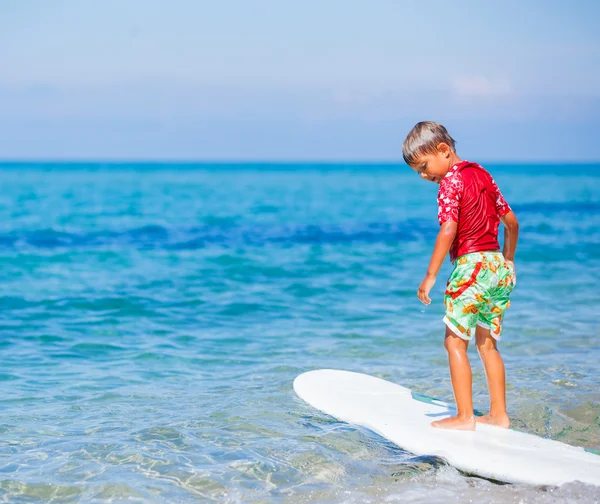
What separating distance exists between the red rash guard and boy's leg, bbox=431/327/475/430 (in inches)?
20.8

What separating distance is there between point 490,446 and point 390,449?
0.66m

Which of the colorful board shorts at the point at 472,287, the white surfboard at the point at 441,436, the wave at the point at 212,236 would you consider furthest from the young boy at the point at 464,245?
the wave at the point at 212,236

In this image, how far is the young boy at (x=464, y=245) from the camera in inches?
163

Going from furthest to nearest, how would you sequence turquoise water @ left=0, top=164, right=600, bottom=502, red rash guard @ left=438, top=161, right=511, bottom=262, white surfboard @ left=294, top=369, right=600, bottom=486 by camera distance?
red rash guard @ left=438, top=161, right=511, bottom=262 → turquoise water @ left=0, top=164, right=600, bottom=502 → white surfboard @ left=294, top=369, right=600, bottom=486

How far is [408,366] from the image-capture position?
655 cm

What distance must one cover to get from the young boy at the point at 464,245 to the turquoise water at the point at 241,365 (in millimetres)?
697

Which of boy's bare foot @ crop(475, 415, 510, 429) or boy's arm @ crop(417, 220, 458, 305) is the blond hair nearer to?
boy's arm @ crop(417, 220, 458, 305)

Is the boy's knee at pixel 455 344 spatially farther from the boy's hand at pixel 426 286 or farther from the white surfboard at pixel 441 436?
the white surfboard at pixel 441 436

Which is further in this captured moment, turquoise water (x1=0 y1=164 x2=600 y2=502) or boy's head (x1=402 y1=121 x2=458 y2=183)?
boy's head (x1=402 y1=121 x2=458 y2=183)

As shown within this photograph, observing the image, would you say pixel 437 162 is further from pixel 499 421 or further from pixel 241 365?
pixel 241 365

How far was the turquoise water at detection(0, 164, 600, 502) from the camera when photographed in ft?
13.2

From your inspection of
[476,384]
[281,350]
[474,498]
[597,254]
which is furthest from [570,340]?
[597,254]

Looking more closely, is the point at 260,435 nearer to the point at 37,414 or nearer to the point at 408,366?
the point at 37,414

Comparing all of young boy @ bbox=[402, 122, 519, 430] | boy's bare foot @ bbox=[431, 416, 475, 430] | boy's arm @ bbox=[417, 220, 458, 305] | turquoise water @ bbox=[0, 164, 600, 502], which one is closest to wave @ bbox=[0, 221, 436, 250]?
turquoise water @ bbox=[0, 164, 600, 502]
